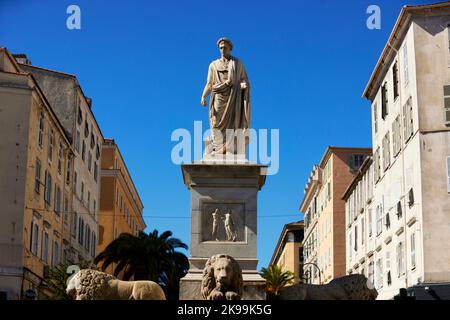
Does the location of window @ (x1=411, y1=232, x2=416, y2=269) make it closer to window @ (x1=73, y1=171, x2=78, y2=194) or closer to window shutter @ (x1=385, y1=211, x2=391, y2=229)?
window shutter @ (x1=385, y1=211, x2=391, y2=229)

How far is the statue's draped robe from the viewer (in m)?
17.0

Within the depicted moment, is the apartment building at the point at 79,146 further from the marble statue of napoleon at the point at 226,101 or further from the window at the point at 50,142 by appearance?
the marble statue of napoleon at the point at 226,101

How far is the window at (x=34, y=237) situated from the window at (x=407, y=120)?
21.0 m

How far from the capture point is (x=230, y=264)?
45.5ft

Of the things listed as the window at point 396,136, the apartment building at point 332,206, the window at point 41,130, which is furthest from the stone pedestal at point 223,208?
the apartment building at point 332,206

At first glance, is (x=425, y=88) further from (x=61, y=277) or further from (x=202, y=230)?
(x=202, y=230)

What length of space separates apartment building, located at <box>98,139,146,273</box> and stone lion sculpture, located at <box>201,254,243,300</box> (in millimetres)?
60131

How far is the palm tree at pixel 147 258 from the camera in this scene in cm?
5553

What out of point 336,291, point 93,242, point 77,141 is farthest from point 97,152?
point 336,291

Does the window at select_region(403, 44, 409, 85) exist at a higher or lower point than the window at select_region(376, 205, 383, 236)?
higher

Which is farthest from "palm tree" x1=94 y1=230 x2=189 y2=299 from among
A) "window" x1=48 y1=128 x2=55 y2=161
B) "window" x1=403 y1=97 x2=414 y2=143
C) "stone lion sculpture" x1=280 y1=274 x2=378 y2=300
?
"stone lion sculpture" x1=280 y1=274 x2=378 y2=300

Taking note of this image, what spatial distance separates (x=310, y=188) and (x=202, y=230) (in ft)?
265

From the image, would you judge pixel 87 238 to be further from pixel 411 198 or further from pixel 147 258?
pixel 411 198

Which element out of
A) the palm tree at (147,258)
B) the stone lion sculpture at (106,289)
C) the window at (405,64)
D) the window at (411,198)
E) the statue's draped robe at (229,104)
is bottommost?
the stone lion sculpture at (106,289)
